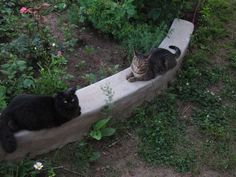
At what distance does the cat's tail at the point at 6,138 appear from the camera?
12.6 feet

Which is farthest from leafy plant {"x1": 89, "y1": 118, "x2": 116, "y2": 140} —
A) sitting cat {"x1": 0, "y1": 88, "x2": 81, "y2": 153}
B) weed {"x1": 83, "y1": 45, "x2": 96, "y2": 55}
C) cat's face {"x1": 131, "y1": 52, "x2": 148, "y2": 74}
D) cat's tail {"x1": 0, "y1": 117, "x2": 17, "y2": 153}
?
weed {"x1": 83, "y1": 45, "x2": 96, "y2": 55}

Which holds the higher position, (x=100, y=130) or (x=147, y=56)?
(x=147, y=56)

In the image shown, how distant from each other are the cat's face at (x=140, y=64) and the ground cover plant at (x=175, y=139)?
17.8 inches

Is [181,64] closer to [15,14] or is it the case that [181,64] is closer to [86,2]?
[86,2]

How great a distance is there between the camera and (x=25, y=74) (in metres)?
4.69

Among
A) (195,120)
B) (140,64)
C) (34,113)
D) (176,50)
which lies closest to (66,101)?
(34,113)

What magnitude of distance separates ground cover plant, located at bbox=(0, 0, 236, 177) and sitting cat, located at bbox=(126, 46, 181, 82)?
0.34 m

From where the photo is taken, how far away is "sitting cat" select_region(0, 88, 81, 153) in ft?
12.7

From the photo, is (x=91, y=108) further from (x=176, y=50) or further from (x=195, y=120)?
(x=176, y=50)

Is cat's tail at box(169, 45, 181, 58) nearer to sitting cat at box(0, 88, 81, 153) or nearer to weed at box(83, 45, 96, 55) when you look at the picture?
weed at box(83, 45, 96, 55)

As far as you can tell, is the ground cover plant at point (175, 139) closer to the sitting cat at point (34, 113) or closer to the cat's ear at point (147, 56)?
the sitting cat at point (34, 113)

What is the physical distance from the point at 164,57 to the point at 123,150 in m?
1.25

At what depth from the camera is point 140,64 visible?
4.81 metres

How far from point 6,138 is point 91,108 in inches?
37.5
